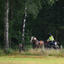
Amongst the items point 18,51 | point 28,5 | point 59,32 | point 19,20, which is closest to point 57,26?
point 59,32

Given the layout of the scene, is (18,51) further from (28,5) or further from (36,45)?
(28,5)

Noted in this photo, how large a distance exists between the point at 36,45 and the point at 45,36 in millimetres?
11836

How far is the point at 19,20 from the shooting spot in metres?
28.4

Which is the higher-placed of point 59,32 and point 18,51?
point 59,32

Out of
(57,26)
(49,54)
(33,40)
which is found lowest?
(49,54)

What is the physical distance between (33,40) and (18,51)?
4.24 m

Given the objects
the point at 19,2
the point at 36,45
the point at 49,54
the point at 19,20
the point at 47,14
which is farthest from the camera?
the point at 47,14

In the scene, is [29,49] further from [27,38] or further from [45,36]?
[45,36]

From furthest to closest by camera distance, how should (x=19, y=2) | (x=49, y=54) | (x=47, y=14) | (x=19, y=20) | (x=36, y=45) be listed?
(x=47, y=14), (x=19, y=20), (x=36, y=45), (x=19, y=2), (x=49, y=54)

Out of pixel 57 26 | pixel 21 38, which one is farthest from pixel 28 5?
pixel 57 26

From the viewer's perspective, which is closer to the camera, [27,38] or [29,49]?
[29,49]

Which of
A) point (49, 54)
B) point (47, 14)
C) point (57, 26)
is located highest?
point (47, 14)

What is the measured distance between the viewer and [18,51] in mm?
17109

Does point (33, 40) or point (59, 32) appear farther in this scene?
point (59, 32)
